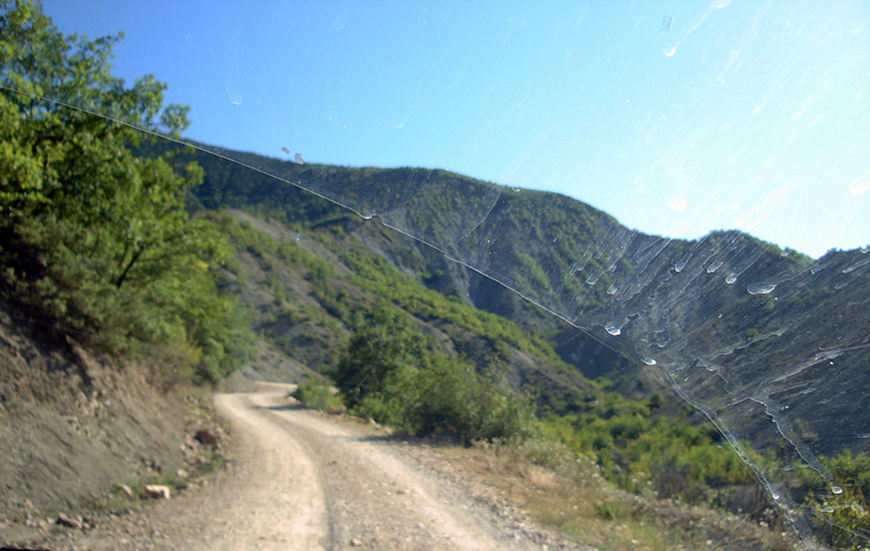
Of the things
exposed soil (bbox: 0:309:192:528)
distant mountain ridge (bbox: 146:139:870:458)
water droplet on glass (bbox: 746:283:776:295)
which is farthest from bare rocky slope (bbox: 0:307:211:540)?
water droplet on glass (bbox: 746:283:776:295)

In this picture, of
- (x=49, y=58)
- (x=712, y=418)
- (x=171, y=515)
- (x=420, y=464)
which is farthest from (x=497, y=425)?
(x=49, y=58)

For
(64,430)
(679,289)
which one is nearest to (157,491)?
(64,430)

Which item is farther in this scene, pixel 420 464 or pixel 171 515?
pixel 420 464

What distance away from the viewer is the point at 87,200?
7.36 m

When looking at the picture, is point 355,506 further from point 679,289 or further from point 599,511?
point 679,289

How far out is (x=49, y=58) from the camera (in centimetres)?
553

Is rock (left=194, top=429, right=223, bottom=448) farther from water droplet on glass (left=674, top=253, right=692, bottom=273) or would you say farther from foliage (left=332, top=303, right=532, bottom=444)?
water droplet on glass (left=674, top=253, right=692, bottom=273)

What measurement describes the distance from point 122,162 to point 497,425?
9127mm

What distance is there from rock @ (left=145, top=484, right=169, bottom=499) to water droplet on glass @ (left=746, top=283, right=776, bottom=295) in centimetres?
662

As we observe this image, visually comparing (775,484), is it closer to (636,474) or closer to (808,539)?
(808,539)

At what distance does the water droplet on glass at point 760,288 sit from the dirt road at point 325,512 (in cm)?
334

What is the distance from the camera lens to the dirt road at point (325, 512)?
4.62 metres

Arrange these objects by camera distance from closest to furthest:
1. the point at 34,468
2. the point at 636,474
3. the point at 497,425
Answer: the point at 34,468 < the point at 636,474 < the point at 497,425

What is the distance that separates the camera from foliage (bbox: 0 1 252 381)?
5352 millimetres
